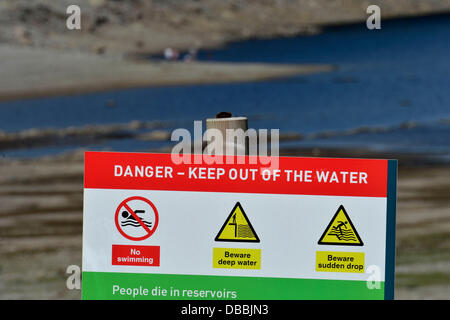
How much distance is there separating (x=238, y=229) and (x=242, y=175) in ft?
1.13

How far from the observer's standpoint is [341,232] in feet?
20.6

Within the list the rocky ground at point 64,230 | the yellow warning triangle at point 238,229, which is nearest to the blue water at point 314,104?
the rocky ground at point 64,230

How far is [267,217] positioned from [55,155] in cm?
1822

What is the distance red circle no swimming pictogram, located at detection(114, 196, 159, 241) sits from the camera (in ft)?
21.0

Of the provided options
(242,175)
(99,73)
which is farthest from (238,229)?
(99,73)

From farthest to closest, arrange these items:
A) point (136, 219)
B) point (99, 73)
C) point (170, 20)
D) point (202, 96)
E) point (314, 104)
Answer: point (170, 20) → point (99, 73) → point (202, 96) → point (314, 104) → point (136, 219)

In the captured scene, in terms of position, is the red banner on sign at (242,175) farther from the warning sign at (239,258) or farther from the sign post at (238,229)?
the warning sign at (239,258)

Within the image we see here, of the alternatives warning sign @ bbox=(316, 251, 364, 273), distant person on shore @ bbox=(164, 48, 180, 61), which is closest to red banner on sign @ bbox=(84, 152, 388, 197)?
warning sign @ bbox=(316, 251, 364, 273)

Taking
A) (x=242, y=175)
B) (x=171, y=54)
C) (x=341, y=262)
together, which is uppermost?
(x=171, y=54)

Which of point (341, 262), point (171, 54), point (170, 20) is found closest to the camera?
point (341, 262)

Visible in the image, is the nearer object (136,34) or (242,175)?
(242,175)

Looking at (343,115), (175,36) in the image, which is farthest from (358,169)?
(175,36)

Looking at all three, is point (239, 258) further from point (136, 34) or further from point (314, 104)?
point (136, 34)
